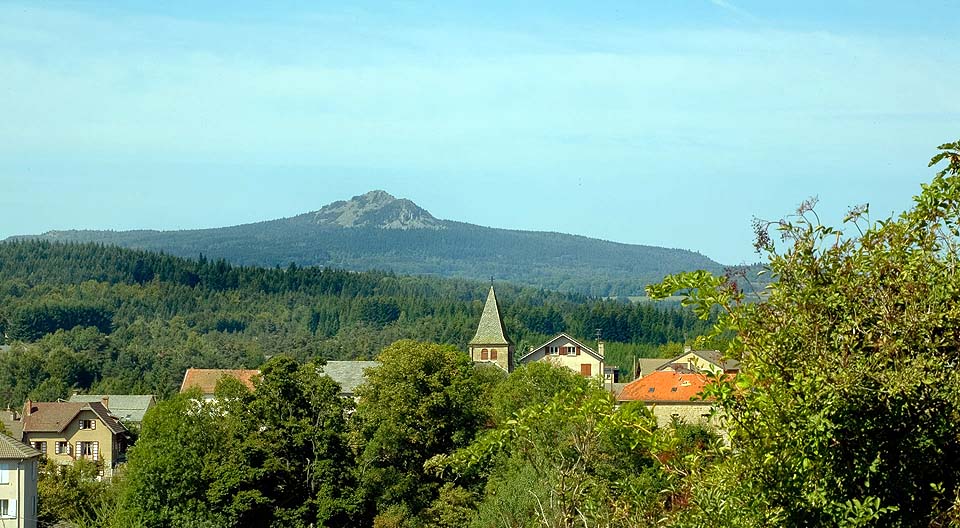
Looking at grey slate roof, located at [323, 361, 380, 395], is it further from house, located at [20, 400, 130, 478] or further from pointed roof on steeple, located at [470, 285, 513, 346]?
house, located at [20, 400, 130, 478]

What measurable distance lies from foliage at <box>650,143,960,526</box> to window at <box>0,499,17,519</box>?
1713 inches

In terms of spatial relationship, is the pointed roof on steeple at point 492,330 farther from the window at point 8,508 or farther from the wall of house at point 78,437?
the window at point 8,508

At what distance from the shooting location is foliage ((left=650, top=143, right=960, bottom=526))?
7.23 meters

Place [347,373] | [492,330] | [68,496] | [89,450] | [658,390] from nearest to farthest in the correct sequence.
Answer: [68,496], [658,390], [89,450], [347,373], [492,330]

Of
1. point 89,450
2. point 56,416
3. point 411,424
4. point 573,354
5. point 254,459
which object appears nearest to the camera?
point 254,459

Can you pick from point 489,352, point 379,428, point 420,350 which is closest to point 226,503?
point 379,428

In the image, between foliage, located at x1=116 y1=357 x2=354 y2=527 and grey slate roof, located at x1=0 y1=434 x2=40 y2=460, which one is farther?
grey slate roof, located at x1=0 y1=434 x2=40 y2=460

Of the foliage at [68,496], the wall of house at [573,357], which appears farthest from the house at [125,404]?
the foliage at [68,496]

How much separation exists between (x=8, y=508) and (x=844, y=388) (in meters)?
44.9

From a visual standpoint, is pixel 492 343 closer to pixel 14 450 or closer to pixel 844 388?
pixel 14 450

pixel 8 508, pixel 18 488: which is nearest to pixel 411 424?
pixel 18 488

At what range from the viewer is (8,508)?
4747 cm

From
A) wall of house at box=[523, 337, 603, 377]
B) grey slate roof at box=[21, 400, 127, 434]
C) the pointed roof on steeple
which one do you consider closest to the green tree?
grey slate roof at box=[21, 400, 127, 434]

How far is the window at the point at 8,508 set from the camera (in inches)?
1855
